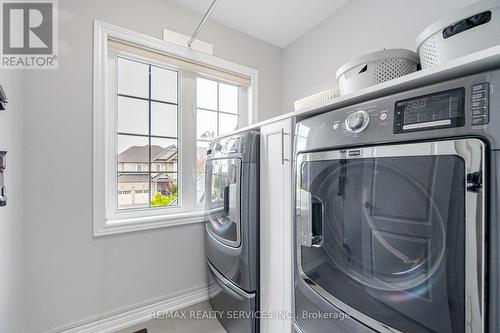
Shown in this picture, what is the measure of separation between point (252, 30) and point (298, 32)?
0.48 m

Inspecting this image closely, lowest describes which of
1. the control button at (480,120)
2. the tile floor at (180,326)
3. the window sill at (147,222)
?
the tile floor at (180,326)

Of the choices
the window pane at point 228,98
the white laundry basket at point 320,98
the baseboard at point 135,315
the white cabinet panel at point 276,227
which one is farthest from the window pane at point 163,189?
the white laundry basket at point 320,98

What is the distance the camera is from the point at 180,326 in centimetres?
166

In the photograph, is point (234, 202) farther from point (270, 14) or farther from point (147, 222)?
point (270, 14)

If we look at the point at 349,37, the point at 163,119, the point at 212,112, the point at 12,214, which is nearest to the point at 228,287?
the point at 12,214

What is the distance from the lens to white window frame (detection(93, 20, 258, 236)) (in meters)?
1.55

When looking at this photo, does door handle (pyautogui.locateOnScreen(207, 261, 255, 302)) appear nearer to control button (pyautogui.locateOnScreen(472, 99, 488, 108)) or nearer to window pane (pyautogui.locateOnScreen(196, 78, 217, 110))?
control button (pyautogui.locateOnScreen(472, 99, 488, 108))

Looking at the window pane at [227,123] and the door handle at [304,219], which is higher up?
the window pane at [227,123]

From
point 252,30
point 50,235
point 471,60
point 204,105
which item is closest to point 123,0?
point 204,105

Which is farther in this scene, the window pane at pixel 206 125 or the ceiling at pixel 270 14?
the window pane at pixel 206 125

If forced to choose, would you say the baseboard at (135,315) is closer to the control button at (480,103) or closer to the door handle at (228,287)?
the door handle at (228,287)

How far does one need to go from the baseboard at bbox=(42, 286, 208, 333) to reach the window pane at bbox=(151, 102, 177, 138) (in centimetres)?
143

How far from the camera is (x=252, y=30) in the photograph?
2.22m

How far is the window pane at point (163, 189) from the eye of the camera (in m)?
1.93
